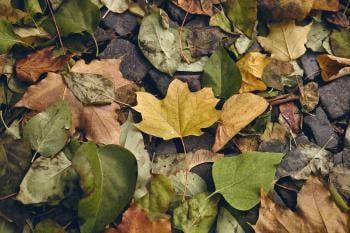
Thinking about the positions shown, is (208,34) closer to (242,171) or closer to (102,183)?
(242,171)

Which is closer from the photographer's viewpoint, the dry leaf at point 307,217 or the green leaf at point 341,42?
the dry leaf at point 307,217

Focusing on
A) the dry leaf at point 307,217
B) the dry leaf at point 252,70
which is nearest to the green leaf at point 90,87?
the dry leaf at point 252,70

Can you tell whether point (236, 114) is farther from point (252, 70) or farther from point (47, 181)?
point (47, 181)

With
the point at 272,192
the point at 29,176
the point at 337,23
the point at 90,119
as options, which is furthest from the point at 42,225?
the point at 337,23

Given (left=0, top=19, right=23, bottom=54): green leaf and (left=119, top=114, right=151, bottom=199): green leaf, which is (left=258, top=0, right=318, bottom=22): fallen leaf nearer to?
(left=119, top=114, right=151, bottom=199): green leaf

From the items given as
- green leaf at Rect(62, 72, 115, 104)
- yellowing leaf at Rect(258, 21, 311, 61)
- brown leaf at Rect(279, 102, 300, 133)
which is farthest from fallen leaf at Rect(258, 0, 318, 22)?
green leaf at Rect(62, 72, 115, 104)

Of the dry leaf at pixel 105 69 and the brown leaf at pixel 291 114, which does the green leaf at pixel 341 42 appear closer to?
the brown leaf at pixel 291 114

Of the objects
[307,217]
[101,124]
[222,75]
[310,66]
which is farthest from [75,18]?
[307,217]
